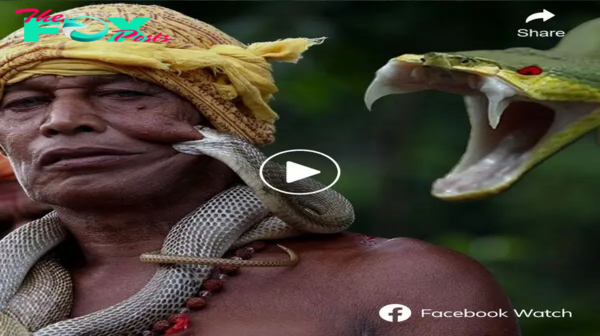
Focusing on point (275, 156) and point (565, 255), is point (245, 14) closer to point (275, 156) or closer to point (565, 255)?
point (275, 156)

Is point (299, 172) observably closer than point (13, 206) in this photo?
Yes

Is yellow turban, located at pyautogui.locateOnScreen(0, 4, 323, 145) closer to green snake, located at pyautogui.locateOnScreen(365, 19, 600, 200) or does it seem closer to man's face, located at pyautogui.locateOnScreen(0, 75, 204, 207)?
man's face, located at pyautogui.locateOnScreen(0, 75, 204, 207)

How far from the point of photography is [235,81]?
250 cm

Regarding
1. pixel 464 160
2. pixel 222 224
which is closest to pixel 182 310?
→ pixel 222 224

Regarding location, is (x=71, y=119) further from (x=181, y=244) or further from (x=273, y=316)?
(x=273, y=316)

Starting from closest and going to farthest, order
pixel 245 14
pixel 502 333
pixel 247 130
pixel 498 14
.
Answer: pixel 502 333 → pixel 247 130 → pixel 498 14 → pixel 245 14

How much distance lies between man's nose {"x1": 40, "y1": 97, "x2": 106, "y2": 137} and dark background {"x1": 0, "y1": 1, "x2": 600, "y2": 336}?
1.37 ft

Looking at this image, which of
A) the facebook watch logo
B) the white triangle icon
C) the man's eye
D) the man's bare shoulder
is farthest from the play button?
the man's eye

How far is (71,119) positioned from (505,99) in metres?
0.68

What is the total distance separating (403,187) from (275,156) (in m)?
0.38

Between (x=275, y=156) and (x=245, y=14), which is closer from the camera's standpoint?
(x=275, y=156)

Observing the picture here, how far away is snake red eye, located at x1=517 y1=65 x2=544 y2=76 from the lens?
236 centimetres

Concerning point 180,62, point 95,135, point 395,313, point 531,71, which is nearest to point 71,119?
point 95,135

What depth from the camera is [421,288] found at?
2369mm
